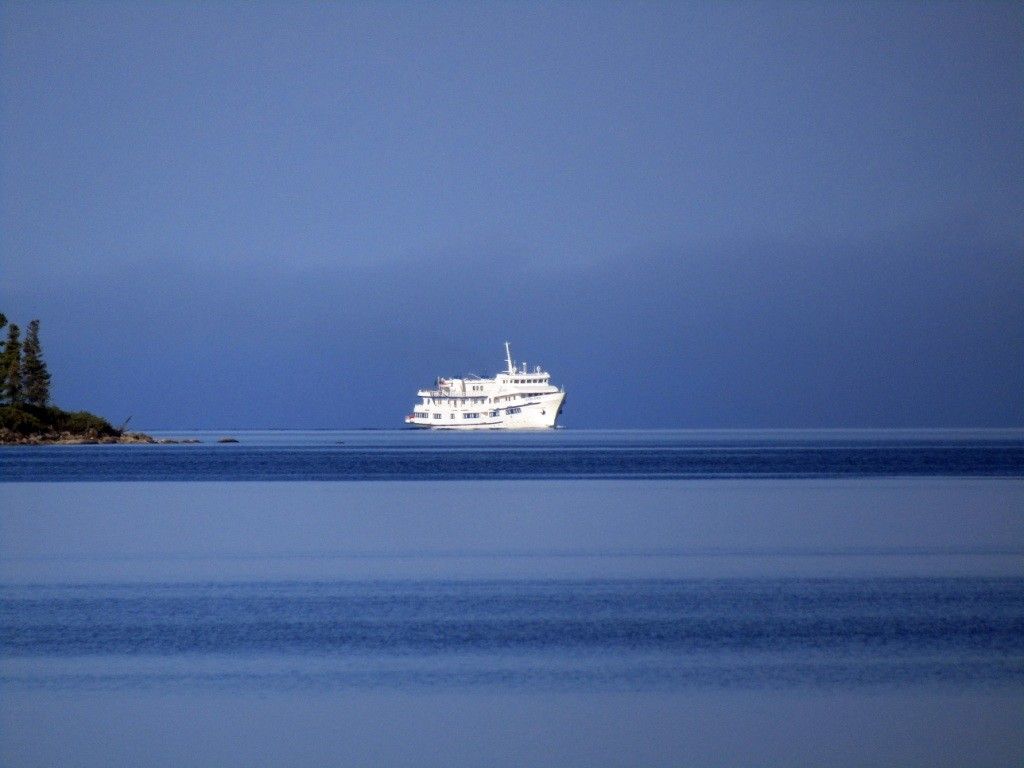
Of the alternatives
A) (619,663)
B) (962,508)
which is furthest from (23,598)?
(962,508)

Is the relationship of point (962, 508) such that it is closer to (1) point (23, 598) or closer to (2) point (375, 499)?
(2) point (375, 499)

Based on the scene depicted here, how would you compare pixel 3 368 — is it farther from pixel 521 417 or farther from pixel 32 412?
pixel 521 417

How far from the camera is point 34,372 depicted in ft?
257

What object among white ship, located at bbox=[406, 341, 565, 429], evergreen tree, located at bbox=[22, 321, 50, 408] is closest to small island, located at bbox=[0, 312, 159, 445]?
evergreen tree, located at bbox=[22, 321, 50, 408]

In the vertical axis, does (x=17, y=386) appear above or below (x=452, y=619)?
above

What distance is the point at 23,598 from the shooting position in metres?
21.1

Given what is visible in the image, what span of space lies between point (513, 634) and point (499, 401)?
10505cm

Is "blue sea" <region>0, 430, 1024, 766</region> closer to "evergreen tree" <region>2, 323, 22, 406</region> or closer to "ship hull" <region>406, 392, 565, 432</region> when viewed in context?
"evergreen tree" <region>2, 323, 22, 406</region>

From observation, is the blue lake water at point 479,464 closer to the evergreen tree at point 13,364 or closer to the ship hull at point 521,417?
the evergreen tree at point 13,364

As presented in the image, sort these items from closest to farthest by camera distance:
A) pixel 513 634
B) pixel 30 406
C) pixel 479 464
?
pixel 513 634 < pixel 479 464 < pixel 30 406

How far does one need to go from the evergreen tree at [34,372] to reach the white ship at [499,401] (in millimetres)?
47111

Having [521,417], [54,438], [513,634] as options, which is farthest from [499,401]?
[513,634]

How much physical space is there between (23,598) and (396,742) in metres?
10.6

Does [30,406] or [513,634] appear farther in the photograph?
[30,406]
